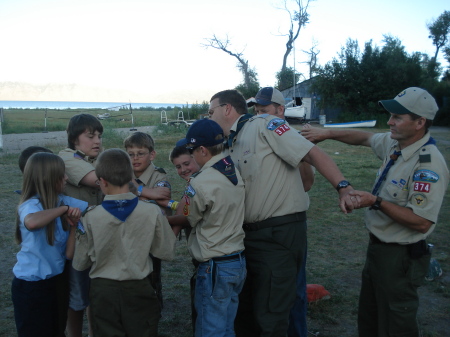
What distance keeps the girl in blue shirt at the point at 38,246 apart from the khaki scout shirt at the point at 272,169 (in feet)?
3.91

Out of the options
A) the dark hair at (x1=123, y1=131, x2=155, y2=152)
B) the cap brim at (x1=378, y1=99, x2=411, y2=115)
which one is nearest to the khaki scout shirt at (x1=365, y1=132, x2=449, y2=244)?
the cap brim at (x1=378, y1=99, x2=411, y2=115)

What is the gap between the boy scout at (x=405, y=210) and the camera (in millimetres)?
2627

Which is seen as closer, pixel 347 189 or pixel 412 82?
pixel 347 189

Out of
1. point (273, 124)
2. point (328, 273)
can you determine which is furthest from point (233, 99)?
point (328, 273)

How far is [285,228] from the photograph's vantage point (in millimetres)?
2816

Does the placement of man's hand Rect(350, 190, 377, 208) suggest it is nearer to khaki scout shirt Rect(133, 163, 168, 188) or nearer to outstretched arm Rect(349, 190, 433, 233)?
outstretched arm Rect(349, 190, 433, 233)

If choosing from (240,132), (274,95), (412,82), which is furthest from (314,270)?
(412,82)

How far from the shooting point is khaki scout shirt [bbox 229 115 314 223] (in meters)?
2.79

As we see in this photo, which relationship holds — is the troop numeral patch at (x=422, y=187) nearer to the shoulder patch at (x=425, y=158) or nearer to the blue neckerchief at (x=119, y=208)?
the shoulder patch at (x=425, y=158)

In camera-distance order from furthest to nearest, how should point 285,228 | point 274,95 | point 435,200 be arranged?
point 274,95, point 285,228, point 435,200

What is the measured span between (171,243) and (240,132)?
3.09ft

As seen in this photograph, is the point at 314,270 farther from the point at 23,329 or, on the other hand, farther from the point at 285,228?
the point at 23,329

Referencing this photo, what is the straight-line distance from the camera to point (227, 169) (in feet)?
8.70

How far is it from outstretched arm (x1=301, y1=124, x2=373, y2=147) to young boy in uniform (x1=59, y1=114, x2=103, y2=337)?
5.58 feet
